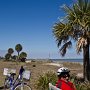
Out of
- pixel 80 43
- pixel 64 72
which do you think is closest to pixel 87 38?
pixel 80 43

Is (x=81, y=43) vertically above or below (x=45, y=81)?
above

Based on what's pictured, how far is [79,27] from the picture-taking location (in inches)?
799

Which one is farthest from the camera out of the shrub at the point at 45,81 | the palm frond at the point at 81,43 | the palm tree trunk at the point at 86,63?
the palm tree trunk at the point at 86,63

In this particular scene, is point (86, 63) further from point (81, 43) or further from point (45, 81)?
point (45, 81)

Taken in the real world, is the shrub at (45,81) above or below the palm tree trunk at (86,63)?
below

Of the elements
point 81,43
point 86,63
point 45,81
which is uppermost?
point 81,43

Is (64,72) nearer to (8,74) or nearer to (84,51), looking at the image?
(8,74)

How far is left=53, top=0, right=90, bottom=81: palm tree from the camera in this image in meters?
20.0

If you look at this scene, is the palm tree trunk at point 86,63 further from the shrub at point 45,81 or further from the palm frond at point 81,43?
the shrub at point 45,81

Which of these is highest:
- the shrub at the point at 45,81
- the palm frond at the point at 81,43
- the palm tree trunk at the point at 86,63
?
A: the palm frond at the point at 81,43

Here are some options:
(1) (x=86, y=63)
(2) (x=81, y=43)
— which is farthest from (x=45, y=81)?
(1) (x=86, y=63)

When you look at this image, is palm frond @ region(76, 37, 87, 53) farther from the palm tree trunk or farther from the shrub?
the shrub

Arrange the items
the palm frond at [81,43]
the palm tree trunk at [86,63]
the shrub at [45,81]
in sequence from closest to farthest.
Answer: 1. the shrub at [45,81]
2. the palm frond at [81,43]
3. the palm tree trunk at [86,63]

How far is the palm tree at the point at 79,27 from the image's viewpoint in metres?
20.0
